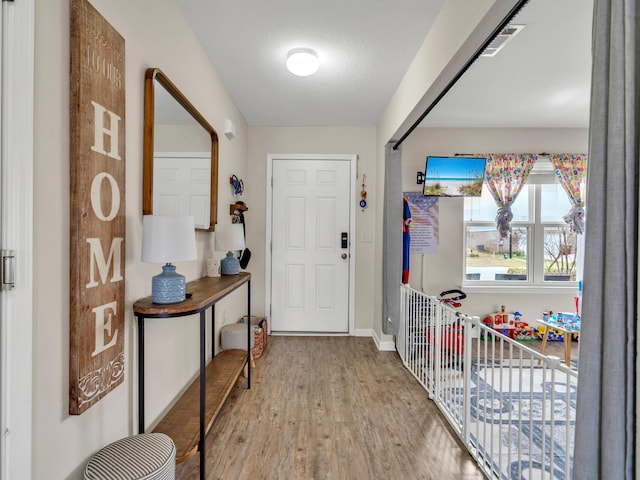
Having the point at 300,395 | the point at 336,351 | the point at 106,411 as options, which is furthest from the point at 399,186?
the point at 106,411

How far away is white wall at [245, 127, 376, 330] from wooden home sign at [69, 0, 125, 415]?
8.71 ft

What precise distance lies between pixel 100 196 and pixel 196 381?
1546mm

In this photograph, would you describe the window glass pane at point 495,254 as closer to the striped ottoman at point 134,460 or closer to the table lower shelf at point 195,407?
the table lower shelf at point 195,407

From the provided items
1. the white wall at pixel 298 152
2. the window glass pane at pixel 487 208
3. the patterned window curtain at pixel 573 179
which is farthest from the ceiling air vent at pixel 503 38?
the patterned window curtain at pixel 573 179

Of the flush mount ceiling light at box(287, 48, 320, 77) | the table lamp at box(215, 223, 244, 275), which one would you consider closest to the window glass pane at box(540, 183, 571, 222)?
the flush mount ceiling light at box(287, 48, 320, 77)

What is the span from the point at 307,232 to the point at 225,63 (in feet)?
6.56

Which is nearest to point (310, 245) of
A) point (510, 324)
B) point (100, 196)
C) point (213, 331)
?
point (213, 331)

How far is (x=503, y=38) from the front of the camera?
90.4 inches

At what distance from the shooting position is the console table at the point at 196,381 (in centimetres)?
150

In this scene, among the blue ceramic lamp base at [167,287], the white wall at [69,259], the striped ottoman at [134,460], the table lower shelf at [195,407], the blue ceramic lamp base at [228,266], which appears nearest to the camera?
the white wall at [69,259]

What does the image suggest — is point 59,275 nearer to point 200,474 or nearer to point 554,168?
point 200,474

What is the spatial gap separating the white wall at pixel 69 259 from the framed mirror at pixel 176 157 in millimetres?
50

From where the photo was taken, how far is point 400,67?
2.66 metres

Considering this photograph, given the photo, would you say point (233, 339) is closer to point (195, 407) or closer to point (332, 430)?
point (195, 407)
